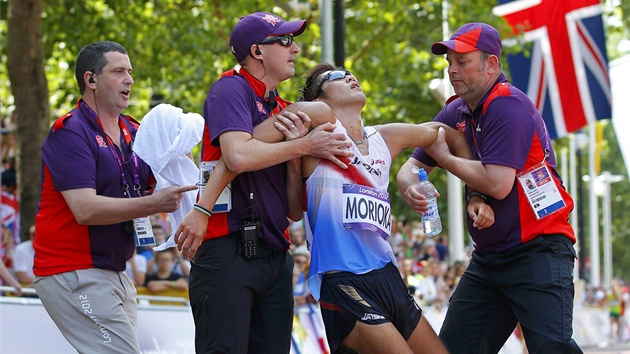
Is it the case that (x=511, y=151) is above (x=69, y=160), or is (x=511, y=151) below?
below

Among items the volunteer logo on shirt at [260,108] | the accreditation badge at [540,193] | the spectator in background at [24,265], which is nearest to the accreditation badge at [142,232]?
the volunteer logo on shirt at [260,108]

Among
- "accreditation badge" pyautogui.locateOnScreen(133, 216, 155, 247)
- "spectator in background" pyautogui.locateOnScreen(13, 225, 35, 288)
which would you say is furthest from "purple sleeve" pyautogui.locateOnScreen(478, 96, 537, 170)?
"spectator in background" pyautogui.locateOnScreen(13, 225, 35, 288)

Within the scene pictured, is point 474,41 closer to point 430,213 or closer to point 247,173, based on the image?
point 430,213

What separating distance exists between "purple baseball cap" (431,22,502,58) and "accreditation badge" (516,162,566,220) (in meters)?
0.72

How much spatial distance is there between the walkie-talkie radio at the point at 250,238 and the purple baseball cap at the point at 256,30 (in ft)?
2.99

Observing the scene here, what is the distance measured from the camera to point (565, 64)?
2141 cm

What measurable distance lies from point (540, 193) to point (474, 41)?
901 millimetres

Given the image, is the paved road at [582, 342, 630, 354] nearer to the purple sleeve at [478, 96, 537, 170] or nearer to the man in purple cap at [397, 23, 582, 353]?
the man in purple cap at [397, 23, 582, 353]

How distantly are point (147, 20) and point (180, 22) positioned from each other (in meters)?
0.77

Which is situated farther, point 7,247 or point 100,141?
point 7,247

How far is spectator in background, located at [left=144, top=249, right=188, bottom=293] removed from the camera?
12.1 meters

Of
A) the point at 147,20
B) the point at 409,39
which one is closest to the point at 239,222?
the point at 147,20

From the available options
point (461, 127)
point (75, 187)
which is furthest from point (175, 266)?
point (75, 187)

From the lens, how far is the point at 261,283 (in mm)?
5352
